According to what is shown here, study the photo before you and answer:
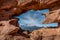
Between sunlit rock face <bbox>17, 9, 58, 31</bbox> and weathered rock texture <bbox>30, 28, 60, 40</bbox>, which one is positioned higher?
sunlit rock face <bbox>17, 9, 58, 31</bbox>

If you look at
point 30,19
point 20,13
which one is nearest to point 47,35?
point 30,19

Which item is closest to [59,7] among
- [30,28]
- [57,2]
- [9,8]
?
[57,2]

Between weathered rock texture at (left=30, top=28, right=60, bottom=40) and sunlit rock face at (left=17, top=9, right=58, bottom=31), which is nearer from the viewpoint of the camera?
weathered rock texture at (left=30, top=28, right=60, bottom=40)

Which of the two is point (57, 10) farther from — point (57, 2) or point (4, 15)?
point (4, 15)

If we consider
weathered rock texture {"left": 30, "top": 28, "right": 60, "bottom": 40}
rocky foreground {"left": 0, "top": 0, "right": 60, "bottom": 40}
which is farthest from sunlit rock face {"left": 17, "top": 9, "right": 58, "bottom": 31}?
weathered rock texture {"left": 30, "top": 28, "right": 60, "bottom": 40}

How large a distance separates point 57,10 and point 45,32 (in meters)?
0.63

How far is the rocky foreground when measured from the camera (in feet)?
9.83

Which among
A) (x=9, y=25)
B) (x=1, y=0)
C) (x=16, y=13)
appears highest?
(x=1, y=0)

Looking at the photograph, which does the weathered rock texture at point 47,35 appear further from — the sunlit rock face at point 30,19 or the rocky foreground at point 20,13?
the sunlit rock face at point 30,19

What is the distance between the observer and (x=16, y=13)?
14.1ft

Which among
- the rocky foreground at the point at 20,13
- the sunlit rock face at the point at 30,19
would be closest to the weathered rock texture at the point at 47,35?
the rocky foreground at the point at 20,13

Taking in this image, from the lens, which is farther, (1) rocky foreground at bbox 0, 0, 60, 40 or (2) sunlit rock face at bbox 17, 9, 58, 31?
(2) sunlit rock face at bbox 17, 9, 58, 31

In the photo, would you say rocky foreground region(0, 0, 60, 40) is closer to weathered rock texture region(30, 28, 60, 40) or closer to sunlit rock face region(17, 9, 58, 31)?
weathered rock texture region(30, 28, 60, 40)

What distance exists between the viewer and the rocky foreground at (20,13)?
300 cm
